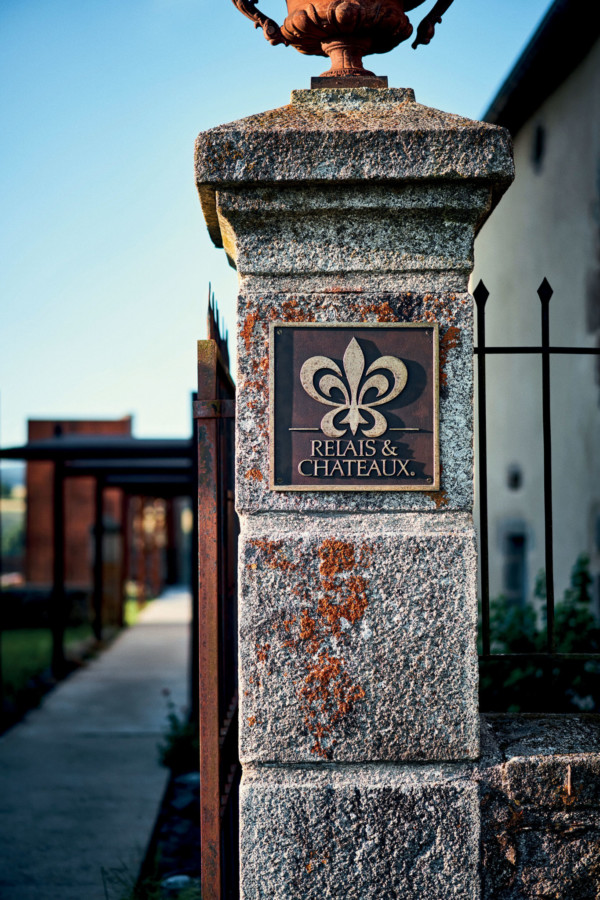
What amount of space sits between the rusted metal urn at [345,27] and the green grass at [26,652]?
6.58 meters

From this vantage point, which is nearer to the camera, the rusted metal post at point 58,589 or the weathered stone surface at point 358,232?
the weathered stone surface at point 358,232

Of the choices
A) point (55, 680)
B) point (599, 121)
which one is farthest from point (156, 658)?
point (599, 121)

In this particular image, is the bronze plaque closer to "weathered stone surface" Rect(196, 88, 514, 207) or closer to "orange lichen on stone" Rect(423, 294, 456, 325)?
"orange lichen on stone" Rect(423, 294, 456, 325)

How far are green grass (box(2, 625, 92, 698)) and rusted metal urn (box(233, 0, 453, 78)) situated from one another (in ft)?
21.6

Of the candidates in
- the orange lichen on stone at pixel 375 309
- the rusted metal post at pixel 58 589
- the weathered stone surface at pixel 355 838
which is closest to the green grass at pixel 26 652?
the rusted metal post at pixel 58 589

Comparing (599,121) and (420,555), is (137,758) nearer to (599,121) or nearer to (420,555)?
(420,555)

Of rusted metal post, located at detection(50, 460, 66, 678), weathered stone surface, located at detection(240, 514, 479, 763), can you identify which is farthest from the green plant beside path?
rusted metal post, located at detection(50, 460, 66, 678)

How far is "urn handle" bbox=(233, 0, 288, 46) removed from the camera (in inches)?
91.4

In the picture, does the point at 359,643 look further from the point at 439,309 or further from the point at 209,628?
the point at 439,309

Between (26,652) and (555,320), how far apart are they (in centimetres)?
794

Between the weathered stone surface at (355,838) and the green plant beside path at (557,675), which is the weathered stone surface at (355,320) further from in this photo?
the green plant beside path at (557,675)

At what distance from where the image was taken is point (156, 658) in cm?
1005

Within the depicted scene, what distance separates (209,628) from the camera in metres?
2.04

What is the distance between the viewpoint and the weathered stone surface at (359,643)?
1978mm
